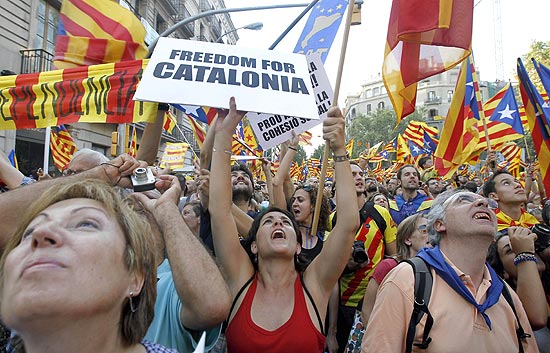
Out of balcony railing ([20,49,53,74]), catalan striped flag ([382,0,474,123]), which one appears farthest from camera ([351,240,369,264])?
balcony railing ([20,49,53,74])

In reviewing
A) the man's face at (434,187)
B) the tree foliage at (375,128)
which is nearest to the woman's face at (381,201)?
the man's face at (434,187)

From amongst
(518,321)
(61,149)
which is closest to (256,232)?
(518,321)

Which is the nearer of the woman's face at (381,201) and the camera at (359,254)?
the camera at (359,254)

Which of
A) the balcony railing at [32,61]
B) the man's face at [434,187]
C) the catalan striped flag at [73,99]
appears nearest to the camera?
the catalan striped flag at [73,99]

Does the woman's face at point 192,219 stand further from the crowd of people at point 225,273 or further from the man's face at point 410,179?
the man's face at point 410,179

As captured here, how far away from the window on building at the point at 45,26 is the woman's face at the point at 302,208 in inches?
550

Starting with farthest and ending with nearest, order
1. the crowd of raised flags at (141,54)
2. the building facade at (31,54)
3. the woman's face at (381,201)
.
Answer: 1. the building facade at (31,54)
2. the woman's face at (381,201)
3. the crowd of raised flags at (141,54)

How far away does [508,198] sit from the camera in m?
4.16

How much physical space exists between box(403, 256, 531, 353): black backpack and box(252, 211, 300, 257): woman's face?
2.51 feet

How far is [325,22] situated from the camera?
4.83 metres

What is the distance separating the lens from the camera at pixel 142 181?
2.24 meters

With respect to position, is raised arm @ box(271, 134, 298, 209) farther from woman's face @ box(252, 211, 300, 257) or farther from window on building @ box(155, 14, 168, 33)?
window on building @ box(155, 14, 168, 33)

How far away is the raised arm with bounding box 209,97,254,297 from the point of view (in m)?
2.57

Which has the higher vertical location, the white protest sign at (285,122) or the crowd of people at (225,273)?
the white protest sign at (285,122)
